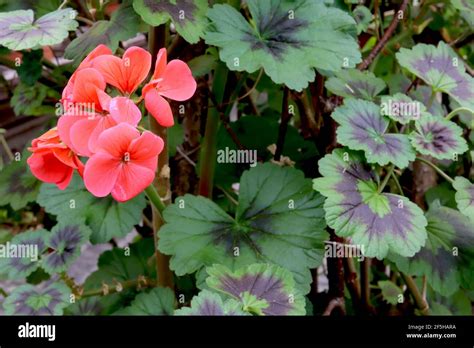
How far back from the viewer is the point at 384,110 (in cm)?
86

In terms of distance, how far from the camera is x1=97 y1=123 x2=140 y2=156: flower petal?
0.62 metres

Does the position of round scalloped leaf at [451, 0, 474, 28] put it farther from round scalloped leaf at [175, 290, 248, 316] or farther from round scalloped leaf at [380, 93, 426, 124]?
round scalloped leaf at [175, 290, 248, 316]

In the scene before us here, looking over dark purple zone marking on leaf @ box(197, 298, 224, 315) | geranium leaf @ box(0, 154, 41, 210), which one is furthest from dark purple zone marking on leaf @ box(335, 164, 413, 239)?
geranium leaf @ box(0, 154, 41, 210)

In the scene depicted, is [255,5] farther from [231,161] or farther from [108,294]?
[108,294]

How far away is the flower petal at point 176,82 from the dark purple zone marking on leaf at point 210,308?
0.22 meters

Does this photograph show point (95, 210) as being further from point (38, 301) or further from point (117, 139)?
point (117, 139)

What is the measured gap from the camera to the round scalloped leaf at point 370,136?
80 cm

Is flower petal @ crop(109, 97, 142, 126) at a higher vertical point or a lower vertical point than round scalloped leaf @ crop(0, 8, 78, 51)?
lower

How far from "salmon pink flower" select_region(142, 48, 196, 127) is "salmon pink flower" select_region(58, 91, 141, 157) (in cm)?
4

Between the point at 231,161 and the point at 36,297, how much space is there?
41cm

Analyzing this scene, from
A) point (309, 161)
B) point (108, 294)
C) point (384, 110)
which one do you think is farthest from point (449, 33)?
point (108, 294)

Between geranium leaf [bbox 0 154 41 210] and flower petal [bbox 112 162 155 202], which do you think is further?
geranium leaf [bbox 0 154 41 210]

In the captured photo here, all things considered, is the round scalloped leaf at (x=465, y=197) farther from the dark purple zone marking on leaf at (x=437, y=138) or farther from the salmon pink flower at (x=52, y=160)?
the salmon pink flower at (x=52, y=160)

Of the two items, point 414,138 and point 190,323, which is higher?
point 414,138
